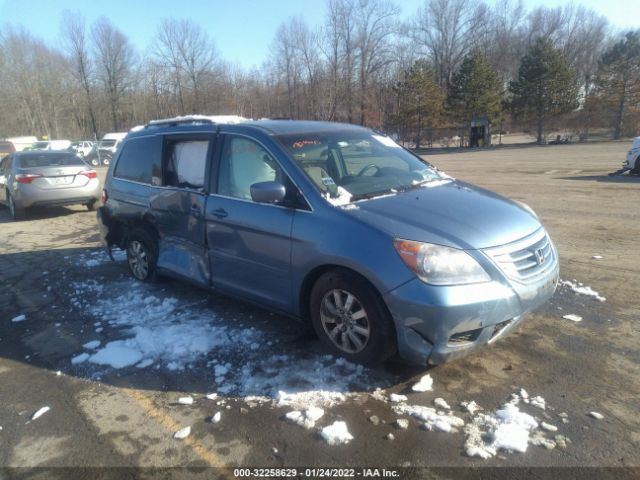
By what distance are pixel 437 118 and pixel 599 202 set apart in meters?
44.6

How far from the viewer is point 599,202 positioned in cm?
1029

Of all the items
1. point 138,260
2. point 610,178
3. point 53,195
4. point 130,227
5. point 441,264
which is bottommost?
point 610,178

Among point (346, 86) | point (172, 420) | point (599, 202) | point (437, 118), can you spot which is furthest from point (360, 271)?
point (346, 86)

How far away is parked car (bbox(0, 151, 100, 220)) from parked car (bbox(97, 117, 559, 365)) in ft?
22.8

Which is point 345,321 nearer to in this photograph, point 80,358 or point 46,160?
point 80,358

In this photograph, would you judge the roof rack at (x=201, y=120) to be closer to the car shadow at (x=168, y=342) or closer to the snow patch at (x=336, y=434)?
the car shadow at (x=168, y=342)

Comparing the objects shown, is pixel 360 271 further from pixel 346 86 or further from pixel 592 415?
pixel 346 86

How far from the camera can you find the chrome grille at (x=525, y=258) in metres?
3.12

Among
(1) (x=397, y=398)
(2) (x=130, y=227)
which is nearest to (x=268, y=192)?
(1) (x=397, y=398)

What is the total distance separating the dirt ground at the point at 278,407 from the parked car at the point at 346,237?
15.4 inches

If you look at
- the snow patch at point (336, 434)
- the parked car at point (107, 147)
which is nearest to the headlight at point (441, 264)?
the snow patch at point (336, 434)

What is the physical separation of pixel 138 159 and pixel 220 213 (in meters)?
1.93

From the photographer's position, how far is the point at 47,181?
10625 millimetres

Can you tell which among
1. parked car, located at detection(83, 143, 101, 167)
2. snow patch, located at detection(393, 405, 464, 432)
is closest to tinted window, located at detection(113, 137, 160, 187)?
snow patch, located at detection(393, 405, 464, 432)
